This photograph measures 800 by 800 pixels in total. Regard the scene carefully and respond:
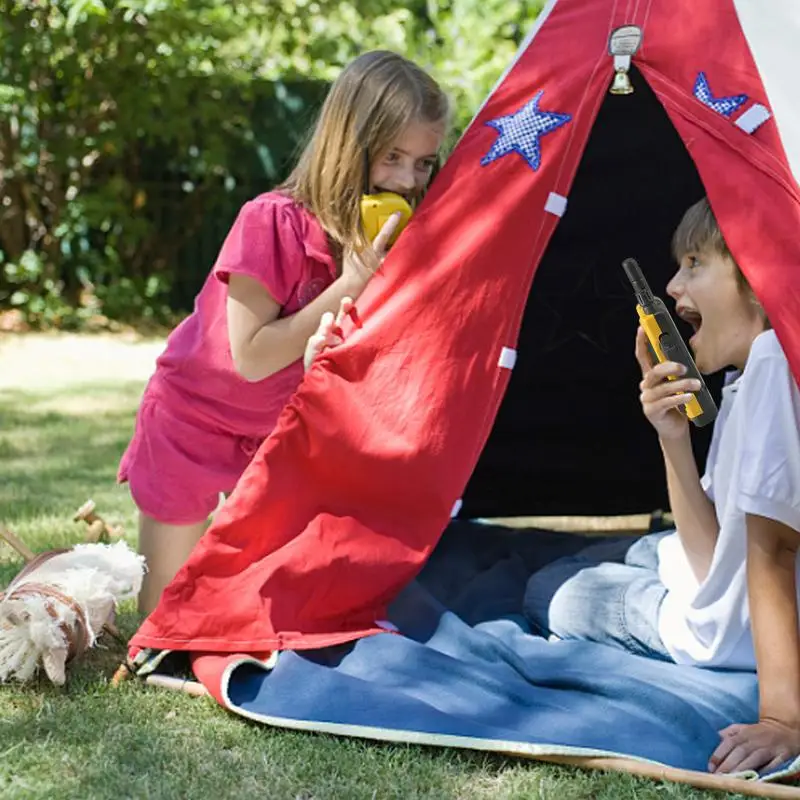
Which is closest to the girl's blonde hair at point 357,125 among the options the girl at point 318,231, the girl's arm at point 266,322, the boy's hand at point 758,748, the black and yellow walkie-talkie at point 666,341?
the girl at point 318,231

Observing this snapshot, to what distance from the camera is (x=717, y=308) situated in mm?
2654

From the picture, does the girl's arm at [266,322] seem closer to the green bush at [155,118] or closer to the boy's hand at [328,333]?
the boy's hand at [328,333]

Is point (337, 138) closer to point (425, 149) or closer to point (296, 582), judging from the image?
point (425, 149)

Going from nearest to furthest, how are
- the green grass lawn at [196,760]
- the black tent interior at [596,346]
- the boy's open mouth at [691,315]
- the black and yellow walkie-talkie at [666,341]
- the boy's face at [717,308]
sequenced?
1. the green grass lawn at [196,760]
2. the black and yellow walkie-talkie at [666,341]
3. the boy's face at [717,308]
4. the boy's open mouth at [691,315]
5. the black tent interior at [596,346]

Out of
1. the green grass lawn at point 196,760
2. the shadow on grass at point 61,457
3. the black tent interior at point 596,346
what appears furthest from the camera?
the shadow on grass at point 61,457

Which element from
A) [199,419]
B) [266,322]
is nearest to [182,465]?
[199,419]

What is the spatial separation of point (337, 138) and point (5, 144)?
6.54 m

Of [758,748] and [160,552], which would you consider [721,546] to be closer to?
[758,748]

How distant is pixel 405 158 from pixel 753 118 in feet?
2.45

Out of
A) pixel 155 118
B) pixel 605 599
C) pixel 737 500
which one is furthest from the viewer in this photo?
pixel 155 118

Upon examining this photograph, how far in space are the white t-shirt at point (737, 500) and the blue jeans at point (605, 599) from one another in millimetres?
40

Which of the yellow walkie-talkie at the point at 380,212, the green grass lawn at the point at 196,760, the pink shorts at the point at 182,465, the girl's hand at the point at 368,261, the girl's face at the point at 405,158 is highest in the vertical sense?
the girl's face at the point at 405,158

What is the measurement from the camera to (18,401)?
6.46 meters

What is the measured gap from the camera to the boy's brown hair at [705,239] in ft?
8.59
